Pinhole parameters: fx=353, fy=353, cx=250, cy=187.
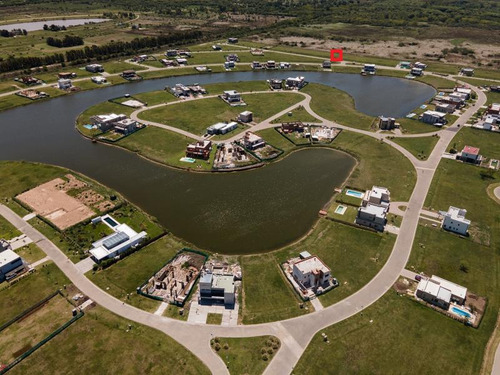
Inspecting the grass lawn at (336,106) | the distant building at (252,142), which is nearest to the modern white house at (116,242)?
the distant building at (252,142)

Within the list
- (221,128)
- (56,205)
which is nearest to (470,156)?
(221,128)

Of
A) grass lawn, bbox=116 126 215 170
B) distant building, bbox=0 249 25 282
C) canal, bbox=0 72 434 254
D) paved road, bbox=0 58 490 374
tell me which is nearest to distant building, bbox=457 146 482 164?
canal, bbox=0 72 434 254

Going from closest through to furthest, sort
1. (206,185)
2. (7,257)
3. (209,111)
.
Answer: (7,257)
(206,185)
(209,111)

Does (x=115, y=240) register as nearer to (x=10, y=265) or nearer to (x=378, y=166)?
(x=10, y=265)

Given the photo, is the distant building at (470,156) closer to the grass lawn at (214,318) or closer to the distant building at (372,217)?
the distant building at (372,217)

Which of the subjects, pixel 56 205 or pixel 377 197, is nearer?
pixel 377 197

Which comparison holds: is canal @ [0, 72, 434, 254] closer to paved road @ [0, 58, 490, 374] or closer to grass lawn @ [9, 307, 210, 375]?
paved road @ [0, 58, 490, 374]
